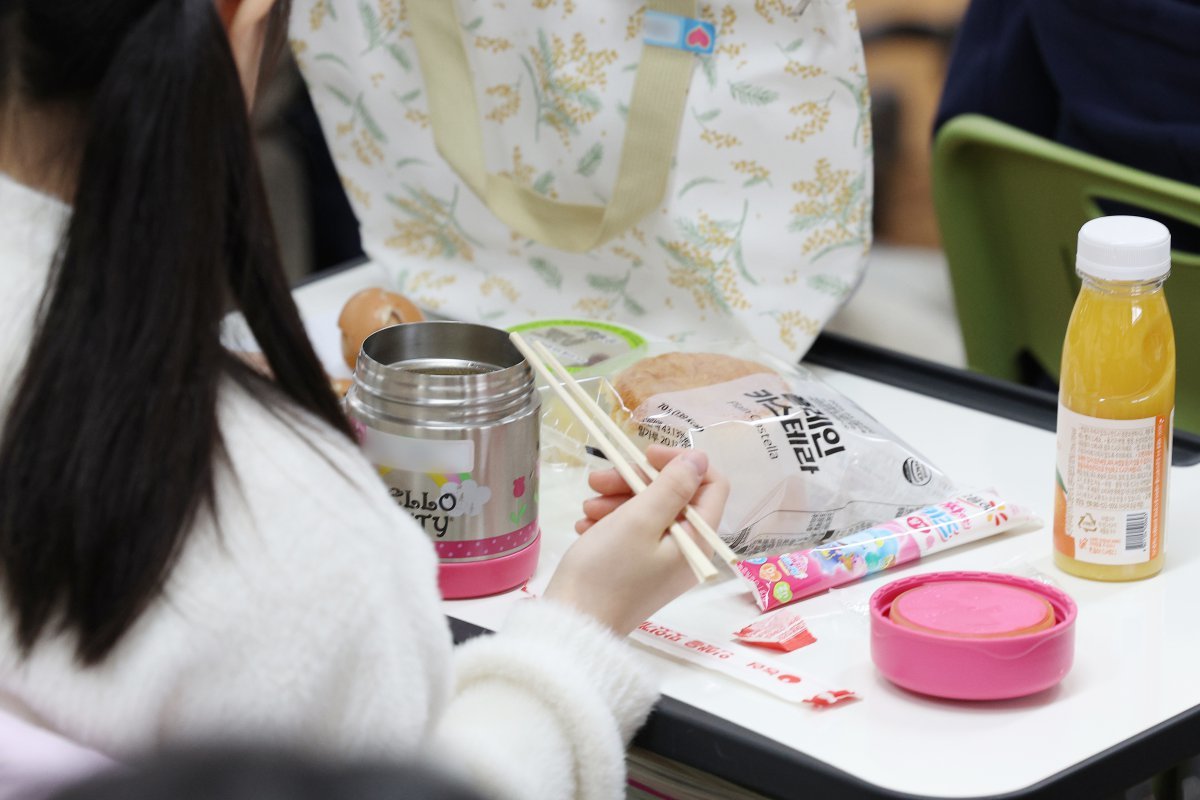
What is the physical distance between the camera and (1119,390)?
759 mm

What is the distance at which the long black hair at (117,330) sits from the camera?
52 centimetres

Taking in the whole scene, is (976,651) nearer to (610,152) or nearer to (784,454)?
(784,454)

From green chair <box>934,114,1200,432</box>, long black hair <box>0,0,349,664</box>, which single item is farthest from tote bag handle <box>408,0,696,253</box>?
long black hair <box>0,0,349,664</box>

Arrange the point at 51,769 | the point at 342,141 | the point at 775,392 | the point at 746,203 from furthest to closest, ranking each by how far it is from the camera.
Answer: the point at 342,141
the point at 746,203
the point at 775,392
the point at 51,769

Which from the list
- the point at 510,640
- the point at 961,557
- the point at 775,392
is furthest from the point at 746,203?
the point at 510,640

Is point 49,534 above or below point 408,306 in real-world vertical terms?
above

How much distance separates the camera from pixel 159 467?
1.71 feet

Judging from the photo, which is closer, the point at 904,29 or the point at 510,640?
the point at 510,640

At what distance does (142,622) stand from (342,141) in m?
0.78

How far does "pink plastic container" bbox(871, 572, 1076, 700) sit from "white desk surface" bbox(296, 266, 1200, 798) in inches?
0.5

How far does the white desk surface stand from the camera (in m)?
0.64

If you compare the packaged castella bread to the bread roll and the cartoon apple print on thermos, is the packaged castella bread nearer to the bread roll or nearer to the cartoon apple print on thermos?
the bread roll

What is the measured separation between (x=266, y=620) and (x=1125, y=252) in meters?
0.47

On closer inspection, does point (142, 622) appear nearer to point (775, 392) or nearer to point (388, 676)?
point (388, 676)
